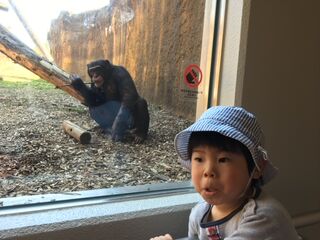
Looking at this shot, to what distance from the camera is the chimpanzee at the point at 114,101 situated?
3.79ft

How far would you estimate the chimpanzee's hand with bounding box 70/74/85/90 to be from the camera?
43.8 inches

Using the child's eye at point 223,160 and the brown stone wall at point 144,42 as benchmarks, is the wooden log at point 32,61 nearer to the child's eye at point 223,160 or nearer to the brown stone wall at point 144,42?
the brown stone wall at point 144,42

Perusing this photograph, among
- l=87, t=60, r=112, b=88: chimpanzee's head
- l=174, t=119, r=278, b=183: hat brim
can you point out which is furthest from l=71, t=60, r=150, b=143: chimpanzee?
l=174, t=119, r=278, b=183: hat brim

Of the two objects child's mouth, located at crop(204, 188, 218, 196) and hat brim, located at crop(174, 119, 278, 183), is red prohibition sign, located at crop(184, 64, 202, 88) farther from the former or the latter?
child's mouth, located at crop(204, 188, 218, 196)

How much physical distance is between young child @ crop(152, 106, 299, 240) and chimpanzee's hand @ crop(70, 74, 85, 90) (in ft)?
1.40

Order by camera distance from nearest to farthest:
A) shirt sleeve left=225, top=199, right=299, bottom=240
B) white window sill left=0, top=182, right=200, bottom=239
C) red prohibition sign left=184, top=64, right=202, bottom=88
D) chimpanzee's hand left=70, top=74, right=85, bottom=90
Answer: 1. shirt sleeve left=225, top=199, right=299, bottom=240
2. white window sill left=0, top=182, right=200, bottom=239
3. chimpanzee's hand left=70, top=74, right=85, bottom=90
4. red prohibition sign left=184, top=64, right=202, bottom=88

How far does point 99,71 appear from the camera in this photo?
1.17m

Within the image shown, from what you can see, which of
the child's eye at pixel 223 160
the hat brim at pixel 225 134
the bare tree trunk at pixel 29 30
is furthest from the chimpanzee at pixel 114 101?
the child's eye at pixel 223 160

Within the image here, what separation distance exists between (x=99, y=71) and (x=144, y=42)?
0.54ft

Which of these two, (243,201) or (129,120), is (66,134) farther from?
(243,201)

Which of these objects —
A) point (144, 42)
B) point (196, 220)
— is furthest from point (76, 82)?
point (196, 220)

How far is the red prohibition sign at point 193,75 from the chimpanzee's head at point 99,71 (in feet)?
0.82

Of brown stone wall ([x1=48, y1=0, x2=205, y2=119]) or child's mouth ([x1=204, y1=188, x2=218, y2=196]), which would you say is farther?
brown stone wall ([x1=48, y1=0, x2=205, y2=119])

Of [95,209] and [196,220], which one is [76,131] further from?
[196,220]
